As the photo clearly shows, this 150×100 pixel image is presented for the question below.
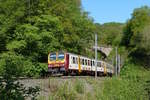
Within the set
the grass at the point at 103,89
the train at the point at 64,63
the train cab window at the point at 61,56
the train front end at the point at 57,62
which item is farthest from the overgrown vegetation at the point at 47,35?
the train cab window at the point at 61,56

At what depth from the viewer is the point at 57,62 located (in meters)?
32.9

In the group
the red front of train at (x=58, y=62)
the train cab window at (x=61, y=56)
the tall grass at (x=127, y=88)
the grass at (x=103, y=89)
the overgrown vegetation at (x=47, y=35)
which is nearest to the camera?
the grass at (x=103, y=89)

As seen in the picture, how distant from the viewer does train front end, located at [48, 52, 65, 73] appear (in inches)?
1281

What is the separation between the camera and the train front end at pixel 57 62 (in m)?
32.5

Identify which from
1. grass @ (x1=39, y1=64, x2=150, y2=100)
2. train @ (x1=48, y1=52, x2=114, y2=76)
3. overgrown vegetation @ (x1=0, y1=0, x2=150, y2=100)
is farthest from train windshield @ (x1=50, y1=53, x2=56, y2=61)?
grass @ (x1=39, y1=64, x2=150, y2=100)

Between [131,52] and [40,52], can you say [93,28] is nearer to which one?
[40,52]

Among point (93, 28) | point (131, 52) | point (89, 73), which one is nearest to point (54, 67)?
point (89, 73)

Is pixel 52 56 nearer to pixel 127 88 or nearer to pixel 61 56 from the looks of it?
pixel 61 56

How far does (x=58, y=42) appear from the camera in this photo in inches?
1594

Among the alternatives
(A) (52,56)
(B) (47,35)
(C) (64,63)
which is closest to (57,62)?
A: (C) (64,63)

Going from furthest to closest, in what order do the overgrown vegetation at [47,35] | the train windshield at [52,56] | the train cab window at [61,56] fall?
the train windshield at [52,56] → the train cab window at [61,56] → the overgrown vegetation at [47,35]

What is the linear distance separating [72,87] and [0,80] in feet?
33.6

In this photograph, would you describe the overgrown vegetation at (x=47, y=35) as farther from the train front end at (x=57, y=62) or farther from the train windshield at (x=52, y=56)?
the train windshield at (x=52, y=56)

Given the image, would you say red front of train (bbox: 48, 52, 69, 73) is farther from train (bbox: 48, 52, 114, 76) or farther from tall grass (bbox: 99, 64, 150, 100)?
tall grass (bbox: 99, 64, 150, 100)
